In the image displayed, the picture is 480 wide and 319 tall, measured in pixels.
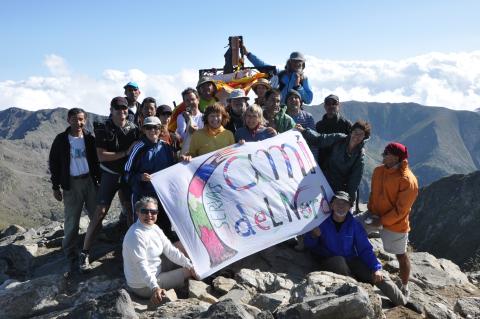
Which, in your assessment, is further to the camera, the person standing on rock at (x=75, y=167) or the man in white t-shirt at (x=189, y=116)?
the man in white t-shirt at (x=189, y=116)

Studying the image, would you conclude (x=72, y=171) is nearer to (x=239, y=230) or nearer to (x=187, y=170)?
(x=187, y=170)

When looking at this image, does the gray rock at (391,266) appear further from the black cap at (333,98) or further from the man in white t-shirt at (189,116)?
the man in white t-shirt at (189,116)

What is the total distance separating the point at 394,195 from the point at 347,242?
154 cm

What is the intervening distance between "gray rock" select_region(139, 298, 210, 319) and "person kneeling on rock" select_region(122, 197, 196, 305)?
0.37 metres

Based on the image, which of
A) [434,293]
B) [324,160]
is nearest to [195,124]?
[324,160]

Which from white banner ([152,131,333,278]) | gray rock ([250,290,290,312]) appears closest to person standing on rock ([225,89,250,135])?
white banner ([152,131,333,278])

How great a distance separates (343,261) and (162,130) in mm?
5349

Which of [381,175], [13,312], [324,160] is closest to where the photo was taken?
[13,312]

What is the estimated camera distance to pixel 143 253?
8.72 m

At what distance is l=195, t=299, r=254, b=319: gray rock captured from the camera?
695 cm

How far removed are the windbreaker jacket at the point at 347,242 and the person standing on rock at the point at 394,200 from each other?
523 millimetres

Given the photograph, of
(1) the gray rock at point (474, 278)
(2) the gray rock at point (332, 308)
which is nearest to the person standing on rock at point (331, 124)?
(2) the gray rock at point (332, 308)

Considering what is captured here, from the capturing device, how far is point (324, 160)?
40.3 feet

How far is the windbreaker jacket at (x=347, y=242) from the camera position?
34.4ft
